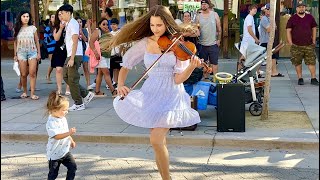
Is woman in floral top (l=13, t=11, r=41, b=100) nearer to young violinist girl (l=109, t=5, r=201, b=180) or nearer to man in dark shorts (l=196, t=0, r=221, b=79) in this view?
man in dark shorts (l=196, t=0, r=221, b=79)

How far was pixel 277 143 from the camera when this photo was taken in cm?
698

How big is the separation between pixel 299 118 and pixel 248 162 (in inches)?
89.3

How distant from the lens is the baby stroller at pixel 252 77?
855 centimetres

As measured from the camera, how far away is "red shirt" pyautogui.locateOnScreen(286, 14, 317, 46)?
1147 centimetres

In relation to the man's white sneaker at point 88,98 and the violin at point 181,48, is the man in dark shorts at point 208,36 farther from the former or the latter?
the violin at point 181,48

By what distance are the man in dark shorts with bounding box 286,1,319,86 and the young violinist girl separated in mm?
6930

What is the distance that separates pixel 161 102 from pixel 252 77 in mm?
3878

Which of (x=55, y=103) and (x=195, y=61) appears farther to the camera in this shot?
(x=55, y=103)

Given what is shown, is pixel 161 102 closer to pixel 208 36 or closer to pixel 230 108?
pixel 230 108

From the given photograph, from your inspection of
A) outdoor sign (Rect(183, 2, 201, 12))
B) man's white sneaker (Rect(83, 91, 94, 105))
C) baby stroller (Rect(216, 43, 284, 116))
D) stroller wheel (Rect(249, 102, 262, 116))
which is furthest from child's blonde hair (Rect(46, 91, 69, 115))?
outdoor sign (Rect(183, 2, 201, 12))

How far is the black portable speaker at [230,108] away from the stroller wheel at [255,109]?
1117 mm

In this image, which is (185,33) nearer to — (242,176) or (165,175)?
(165,175)

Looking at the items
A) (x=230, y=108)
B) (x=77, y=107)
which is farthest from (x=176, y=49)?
(x=77, y=107)

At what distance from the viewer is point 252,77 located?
870 cm
